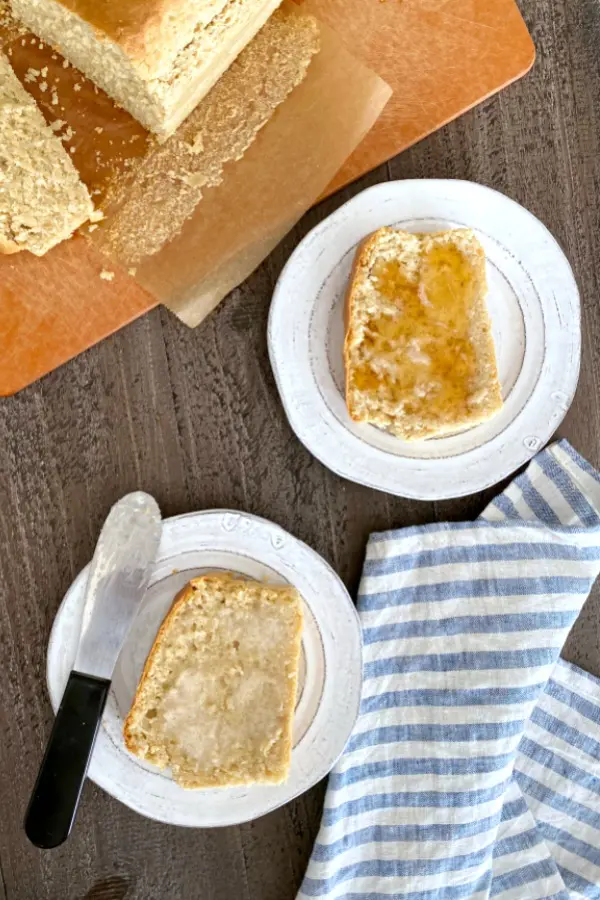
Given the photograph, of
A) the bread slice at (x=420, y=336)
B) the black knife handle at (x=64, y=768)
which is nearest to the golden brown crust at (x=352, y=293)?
the bread slice at (x=420, y=336)

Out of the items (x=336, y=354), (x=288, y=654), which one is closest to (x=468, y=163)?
(x=336, y=354)

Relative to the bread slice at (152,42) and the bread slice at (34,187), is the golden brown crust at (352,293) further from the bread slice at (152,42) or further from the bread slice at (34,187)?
the bread slice at (34,187)

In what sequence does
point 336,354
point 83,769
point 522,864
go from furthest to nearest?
point 522,864, point 336,354, point 83,769

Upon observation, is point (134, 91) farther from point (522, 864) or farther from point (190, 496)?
point (522, 864)

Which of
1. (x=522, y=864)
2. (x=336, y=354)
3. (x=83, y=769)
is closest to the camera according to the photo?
(x=83, y=769)

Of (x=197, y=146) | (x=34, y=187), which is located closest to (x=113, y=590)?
(x=34, y=187)

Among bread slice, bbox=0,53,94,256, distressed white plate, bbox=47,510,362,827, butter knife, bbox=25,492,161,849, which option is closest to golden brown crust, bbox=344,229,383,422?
distressed white plate, bbox=47,510,362,827
